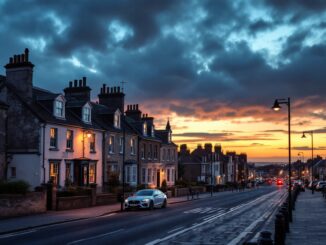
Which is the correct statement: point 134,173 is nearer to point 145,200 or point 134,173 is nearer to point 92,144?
point 92,144

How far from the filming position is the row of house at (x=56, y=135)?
38.7 m

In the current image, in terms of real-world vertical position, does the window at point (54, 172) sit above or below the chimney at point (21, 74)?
below

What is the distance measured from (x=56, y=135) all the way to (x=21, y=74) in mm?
5748

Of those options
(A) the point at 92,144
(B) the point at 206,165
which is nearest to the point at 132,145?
(A) the point at 92,144

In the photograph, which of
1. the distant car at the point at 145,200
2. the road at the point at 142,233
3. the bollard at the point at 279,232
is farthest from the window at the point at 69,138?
the bollard at the point at 279,232

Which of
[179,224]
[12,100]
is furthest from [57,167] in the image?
[179,224]

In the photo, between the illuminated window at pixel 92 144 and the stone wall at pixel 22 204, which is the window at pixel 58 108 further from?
the stone wall at pixel 22 204

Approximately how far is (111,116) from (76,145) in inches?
399

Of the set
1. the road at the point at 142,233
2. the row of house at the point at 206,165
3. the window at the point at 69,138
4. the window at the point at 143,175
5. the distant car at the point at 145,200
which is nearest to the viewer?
the road at the point at 142,233

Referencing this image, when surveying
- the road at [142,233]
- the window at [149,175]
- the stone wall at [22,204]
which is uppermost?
the window at [149,175]

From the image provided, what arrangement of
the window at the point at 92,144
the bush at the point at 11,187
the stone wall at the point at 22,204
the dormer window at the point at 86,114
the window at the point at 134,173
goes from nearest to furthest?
the stone wall at the point at 22,204 < the bush at the point at 11,187 < the dormer window at the point at 86,114 < the window at the point at 92,144 < the window at the point at 134,173

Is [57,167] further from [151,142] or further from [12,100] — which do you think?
[151,142]

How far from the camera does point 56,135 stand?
40562 millimetres

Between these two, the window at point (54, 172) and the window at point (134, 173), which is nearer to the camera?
the window at point (54, 172)
